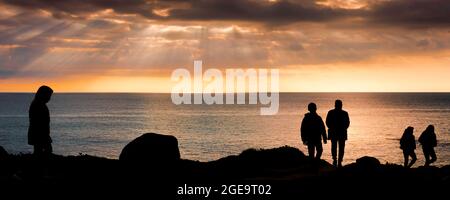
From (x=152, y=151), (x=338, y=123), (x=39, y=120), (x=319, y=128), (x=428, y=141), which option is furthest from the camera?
(x=428, y=141)

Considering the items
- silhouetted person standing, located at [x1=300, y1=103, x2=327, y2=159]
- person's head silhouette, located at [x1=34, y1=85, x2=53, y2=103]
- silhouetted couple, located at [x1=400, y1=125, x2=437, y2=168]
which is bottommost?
silhouetted couple, located at [x1=400, y1=125, x2=437, y2=168]

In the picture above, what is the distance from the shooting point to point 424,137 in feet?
81.1

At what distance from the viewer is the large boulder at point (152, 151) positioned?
58.9 ft

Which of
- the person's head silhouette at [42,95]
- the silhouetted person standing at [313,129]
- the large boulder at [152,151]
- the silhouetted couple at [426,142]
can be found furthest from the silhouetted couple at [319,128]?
the person's head silhouette at [42,95]

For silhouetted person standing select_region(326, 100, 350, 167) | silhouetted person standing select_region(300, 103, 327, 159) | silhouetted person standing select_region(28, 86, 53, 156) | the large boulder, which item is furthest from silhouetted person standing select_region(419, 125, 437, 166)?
silhouetted person standing select_region(28, 86, 53, 156)

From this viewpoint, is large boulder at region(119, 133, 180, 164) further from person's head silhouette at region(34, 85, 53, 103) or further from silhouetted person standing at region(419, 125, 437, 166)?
silhouetted person standing at region(419, 125, 437, 166)

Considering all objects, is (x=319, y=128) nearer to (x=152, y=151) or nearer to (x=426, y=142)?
(x=152, y=151)

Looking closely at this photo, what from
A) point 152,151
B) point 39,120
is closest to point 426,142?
point 152,151

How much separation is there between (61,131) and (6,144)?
A: 2940 cm

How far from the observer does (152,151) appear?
59.0 ft

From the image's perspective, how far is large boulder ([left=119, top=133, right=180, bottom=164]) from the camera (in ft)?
58.9

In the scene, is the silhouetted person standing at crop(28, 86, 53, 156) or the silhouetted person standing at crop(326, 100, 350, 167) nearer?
the silhouetted person standing at crop(28, 86, 53, 156)
